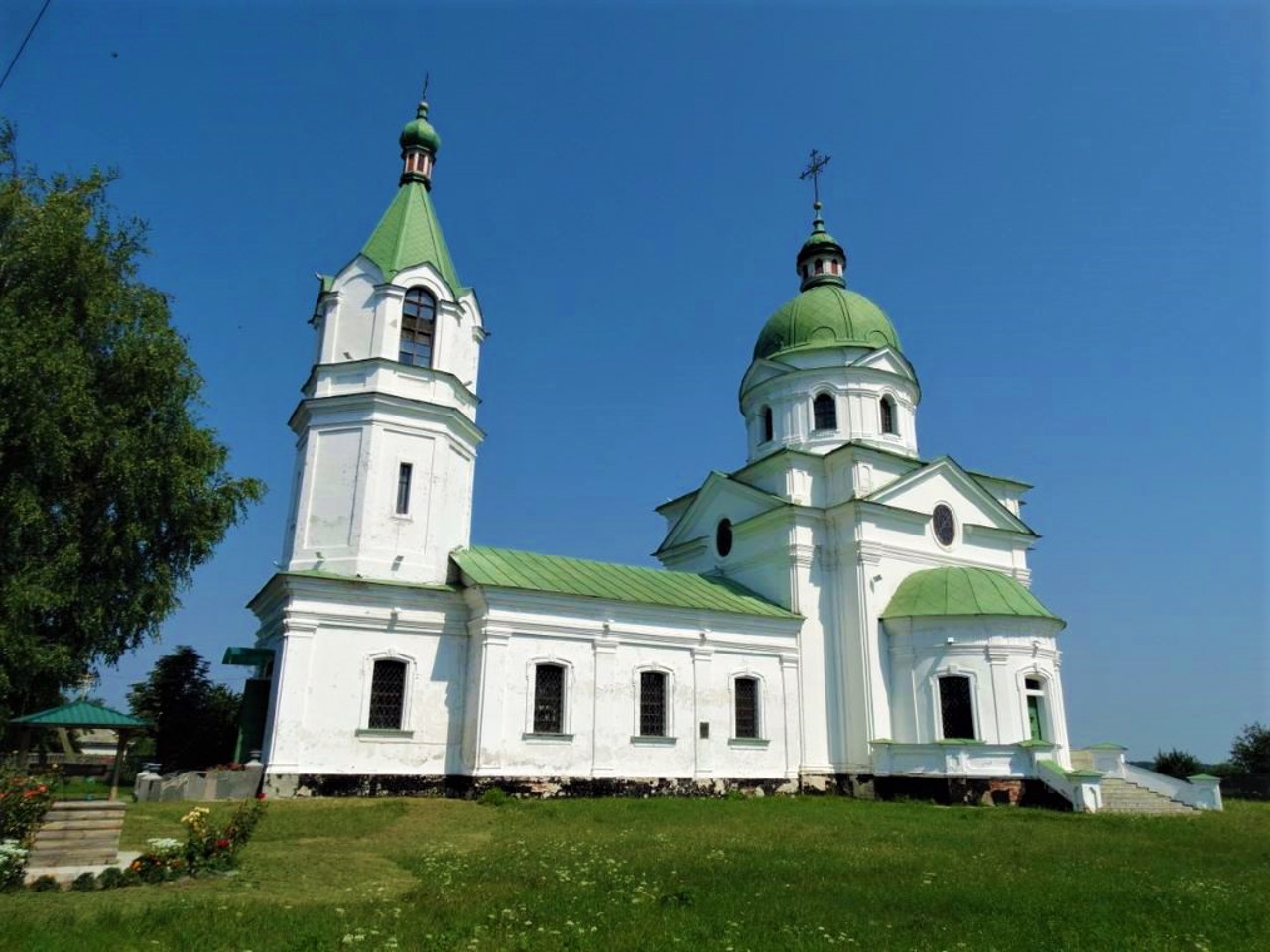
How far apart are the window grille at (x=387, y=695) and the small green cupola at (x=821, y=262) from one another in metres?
22.9

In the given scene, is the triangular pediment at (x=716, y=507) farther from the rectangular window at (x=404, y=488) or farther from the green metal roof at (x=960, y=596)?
the rectangular window at (x=404, y=488)

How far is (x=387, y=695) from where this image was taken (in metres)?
21.4

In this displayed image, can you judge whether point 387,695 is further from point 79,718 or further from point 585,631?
point 79,718

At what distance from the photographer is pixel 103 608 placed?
20375 mm

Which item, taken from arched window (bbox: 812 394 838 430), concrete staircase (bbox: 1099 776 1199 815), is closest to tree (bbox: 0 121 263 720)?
arched window (bbox: 812 394 838 430)

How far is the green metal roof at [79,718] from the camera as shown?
17750 millimetres

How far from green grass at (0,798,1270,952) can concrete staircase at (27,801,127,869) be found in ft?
5.34

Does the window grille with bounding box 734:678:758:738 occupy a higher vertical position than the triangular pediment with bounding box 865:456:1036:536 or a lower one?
lower

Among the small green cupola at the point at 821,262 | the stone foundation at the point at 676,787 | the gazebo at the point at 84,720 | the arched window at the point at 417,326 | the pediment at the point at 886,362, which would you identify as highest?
the small green cupola at the point at 821,262

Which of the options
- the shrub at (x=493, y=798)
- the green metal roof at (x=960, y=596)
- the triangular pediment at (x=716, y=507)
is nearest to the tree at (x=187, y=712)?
the shrub at (x=493, y=798)

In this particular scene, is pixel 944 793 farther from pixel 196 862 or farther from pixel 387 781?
pixel 196 862

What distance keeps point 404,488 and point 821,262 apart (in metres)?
20.9

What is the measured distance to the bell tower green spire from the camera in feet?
80.8

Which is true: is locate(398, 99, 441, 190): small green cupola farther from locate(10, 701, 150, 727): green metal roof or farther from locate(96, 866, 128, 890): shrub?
locate(96, 866, 128, 890): shrub
